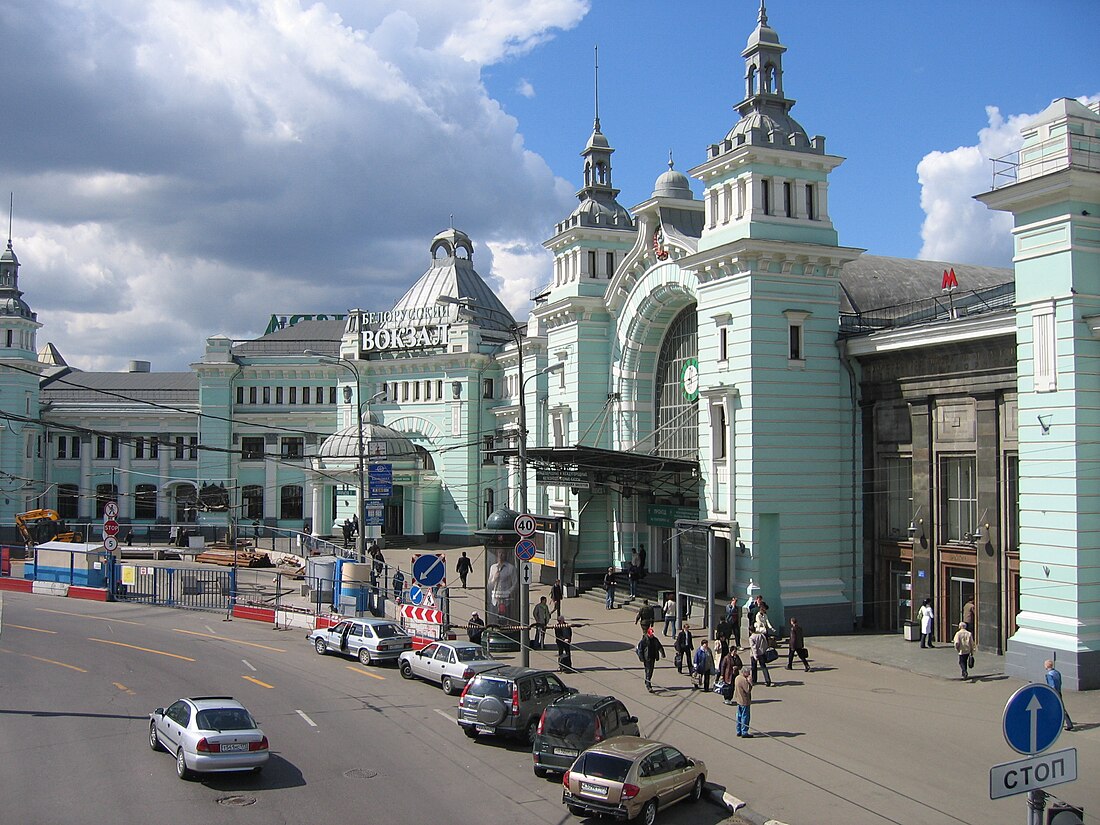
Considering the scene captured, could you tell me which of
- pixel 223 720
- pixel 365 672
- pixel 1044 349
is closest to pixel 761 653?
pixel 1044 349

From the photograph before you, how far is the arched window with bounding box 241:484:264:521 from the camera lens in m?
72.9

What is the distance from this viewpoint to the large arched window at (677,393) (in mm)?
38969

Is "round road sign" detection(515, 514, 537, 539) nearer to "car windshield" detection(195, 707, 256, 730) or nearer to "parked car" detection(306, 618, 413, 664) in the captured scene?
"parked car" detection(306, 618, 413, 664)

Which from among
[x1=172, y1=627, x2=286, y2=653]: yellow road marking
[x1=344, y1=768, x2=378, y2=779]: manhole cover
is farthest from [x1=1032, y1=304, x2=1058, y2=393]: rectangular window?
[x1=172, y1=627, x2=286, y2=653]: yellow road marking

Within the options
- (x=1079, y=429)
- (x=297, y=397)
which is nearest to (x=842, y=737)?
(x=1079, y=429)

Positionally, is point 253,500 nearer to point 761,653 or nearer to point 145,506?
point 145,506

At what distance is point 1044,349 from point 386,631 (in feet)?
62.6

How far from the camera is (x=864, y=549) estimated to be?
33.7 m

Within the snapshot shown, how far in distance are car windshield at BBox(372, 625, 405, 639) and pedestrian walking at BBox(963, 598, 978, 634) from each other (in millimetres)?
15620

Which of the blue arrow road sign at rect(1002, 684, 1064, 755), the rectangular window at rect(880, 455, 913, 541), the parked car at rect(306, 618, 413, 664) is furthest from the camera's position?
the rectangular window at rect(880, 455, 913, 541)

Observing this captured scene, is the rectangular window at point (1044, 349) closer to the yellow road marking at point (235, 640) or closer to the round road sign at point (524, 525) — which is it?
the round road sign at point (524, 525)

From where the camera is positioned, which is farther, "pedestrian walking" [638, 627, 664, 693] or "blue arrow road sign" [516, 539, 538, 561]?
"blue arrow road sign" [516, 539, 538, 561]

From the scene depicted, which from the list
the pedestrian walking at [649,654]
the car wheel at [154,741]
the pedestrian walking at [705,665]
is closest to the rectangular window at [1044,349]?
the pedestrian walking at [705,665]

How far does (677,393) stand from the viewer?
133 feet
